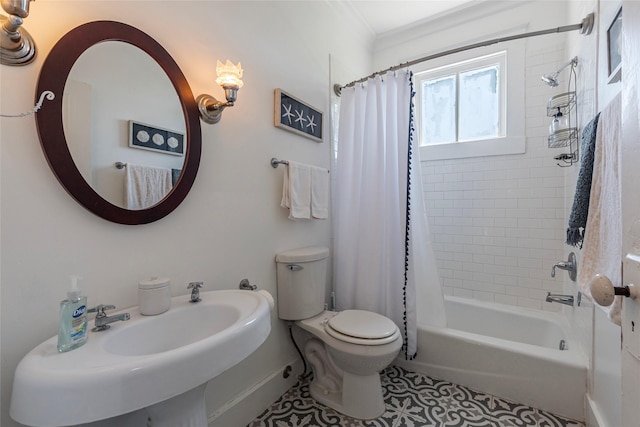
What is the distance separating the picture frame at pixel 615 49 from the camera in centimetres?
107

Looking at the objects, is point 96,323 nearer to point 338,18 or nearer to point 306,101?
point 306,101

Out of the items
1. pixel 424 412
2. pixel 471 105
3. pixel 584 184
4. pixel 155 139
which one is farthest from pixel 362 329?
pixel 471 105

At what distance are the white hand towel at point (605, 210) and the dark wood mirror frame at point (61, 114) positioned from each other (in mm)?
1515

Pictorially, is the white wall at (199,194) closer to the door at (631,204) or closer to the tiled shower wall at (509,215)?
the tiled shower wall at (509,215)

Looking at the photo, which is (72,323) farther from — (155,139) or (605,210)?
(605,210)

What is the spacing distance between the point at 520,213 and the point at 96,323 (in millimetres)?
2588

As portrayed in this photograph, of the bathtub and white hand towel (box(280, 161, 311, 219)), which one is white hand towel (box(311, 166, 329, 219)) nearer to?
white hand towel (box(280, 161, 311, 219))

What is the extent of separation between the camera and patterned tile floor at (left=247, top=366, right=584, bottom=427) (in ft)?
4.74

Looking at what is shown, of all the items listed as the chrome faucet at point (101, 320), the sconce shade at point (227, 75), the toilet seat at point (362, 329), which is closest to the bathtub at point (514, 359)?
the toilet seat at point (362, 329)

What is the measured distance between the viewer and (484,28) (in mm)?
2297

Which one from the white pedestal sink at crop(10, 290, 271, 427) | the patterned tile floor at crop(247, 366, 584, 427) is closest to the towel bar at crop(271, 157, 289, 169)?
the white pedestal sink at crop(10, 290, 271, 427)

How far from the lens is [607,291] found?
0.52 meters

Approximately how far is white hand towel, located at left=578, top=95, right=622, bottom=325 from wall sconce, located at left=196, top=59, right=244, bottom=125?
135cm

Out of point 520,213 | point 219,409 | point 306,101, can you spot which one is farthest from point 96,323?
point 520,213
